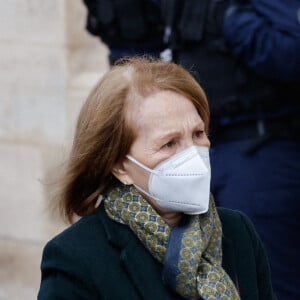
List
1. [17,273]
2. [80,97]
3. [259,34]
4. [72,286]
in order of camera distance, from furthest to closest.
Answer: [17,273] < [80,97] < [259,34] < [72,286]

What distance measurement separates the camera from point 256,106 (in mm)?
3482

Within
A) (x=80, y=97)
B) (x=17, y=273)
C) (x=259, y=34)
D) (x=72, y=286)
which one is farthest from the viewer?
(x=17, y=273)

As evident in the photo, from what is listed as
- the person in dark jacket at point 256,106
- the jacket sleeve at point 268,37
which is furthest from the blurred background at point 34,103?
the jacket sleeve at point 268,37

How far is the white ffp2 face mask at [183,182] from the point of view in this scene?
2.55 metres

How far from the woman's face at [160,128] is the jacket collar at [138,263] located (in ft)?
0.43

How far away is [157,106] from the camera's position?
255 centimetres

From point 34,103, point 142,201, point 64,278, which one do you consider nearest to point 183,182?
point 142,201

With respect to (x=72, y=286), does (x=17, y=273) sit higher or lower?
lower

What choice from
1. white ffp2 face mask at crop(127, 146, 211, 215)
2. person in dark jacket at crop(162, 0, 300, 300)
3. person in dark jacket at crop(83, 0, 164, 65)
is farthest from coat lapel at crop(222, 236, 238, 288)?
person in dark jacket at crop(83, 0, 164, 65)

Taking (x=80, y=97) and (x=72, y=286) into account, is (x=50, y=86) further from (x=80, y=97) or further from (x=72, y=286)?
(x=72, y=286)

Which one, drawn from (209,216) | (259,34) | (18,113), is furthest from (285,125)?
(18,113)

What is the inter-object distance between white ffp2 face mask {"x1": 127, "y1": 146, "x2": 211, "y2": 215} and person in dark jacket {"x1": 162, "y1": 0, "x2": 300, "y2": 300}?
2.87ft

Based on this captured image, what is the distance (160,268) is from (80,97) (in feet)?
8.22

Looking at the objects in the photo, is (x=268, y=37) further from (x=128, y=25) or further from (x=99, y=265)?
(x=99, y=265)
